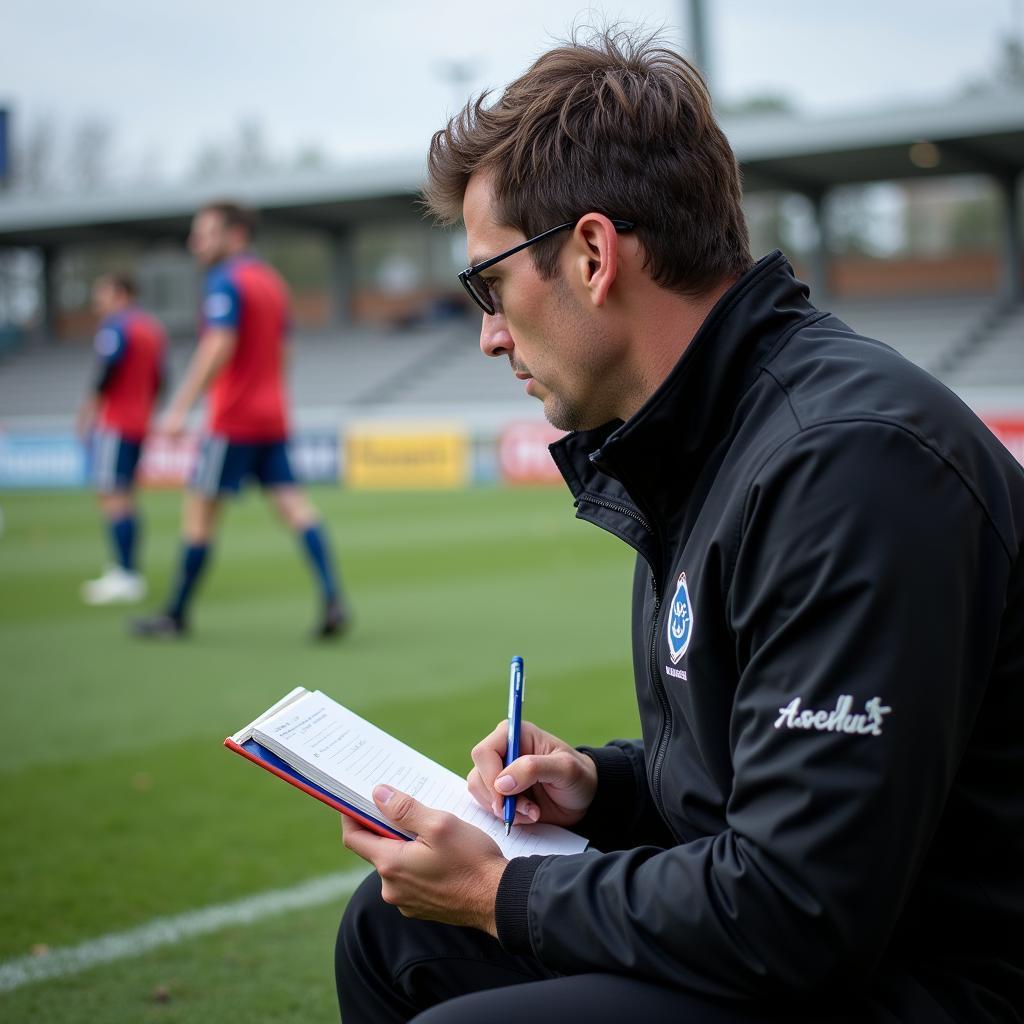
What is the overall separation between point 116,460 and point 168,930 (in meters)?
7.45

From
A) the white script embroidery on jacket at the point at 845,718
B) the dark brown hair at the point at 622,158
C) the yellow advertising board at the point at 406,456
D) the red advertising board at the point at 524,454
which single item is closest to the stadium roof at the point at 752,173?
the yellow advertising board at the point at 406,456

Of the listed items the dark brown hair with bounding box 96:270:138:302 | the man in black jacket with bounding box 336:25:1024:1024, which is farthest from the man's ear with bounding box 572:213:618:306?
the dark brown hair with bounding box 96:270:138:302

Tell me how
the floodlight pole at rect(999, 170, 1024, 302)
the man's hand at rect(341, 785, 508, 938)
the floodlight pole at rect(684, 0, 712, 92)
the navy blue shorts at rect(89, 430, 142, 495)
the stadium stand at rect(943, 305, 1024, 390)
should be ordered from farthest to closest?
the floodlight pole at rect(999, 170, 1024, 302) < the stadium stand at rect(943, 305, 1024, 390) < the floodlight pole at rect(684, 0, 712, 92) < the navy blue shorts at rect(89, 430, 142, 495) < the man's hand at rect(341, 785, 508, 938)

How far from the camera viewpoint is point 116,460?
34.8 feet

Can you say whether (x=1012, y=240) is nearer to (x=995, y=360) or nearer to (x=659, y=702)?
(x=995, y=360)

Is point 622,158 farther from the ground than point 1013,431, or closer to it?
farther from the ground

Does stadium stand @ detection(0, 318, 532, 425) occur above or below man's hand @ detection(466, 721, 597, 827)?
below

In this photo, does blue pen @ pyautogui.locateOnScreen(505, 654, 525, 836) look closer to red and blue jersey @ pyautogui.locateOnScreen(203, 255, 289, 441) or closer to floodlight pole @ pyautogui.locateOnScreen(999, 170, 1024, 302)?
red and blue jersey @ pyautogui.locateOnScreen(203, 255, 289, 441)

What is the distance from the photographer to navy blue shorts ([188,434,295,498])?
8016 millimetres

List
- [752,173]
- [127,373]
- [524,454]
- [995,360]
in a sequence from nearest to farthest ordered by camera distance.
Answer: [127,373], [524,454], [995,360], [752,173]

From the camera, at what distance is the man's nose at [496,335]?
2105mm

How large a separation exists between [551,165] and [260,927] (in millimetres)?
2548

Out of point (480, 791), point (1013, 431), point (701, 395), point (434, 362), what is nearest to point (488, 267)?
point (701, 395)

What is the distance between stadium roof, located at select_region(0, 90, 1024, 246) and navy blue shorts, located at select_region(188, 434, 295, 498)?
18.8m
